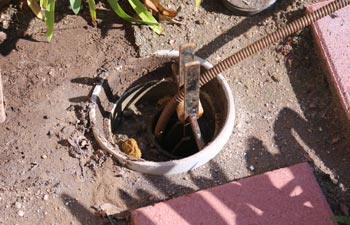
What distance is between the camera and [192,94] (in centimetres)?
247

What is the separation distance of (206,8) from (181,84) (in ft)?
2.70

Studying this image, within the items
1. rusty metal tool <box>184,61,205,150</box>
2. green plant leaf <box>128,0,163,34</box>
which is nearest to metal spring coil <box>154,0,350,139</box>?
rusty metal tool <box>184,61,205,150</box>

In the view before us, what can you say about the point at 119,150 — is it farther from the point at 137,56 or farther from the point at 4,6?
the point at 4,6

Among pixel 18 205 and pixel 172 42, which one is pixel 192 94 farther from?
pixel 18 205

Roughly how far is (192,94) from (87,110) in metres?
0.59

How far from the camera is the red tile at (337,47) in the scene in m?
2.82

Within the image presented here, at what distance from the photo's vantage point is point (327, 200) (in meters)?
2.60

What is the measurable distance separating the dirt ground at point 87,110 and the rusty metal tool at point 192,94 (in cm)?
16

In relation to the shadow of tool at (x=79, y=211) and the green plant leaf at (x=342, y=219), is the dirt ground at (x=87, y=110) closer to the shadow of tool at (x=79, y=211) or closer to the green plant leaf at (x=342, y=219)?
the shadow of tool at (x=79, y=211)

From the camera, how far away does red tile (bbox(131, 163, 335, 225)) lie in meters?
2.45

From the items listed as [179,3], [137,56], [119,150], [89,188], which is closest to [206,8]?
[179,3]

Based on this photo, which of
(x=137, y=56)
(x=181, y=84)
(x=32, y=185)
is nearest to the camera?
(x=181, y=84)

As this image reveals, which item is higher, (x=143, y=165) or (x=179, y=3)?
(x=179, y=3)

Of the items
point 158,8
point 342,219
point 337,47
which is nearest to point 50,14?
point 158,8
